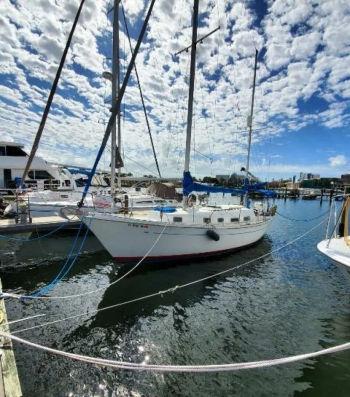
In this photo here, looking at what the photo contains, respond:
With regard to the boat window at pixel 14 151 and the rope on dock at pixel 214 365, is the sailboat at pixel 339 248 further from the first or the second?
the boat window at pixel 14 151

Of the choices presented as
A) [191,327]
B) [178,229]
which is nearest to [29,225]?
[178,229]

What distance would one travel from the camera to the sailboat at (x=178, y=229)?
12.9m

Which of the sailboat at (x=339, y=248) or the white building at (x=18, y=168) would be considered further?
the white building at (x=18, y=168)

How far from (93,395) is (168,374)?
1.61 meters

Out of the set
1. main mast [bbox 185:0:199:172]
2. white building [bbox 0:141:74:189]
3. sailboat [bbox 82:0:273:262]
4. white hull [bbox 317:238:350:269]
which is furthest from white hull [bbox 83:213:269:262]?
white building [bbox 0:141:74:189]

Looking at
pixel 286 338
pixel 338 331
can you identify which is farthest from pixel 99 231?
pixel 338 331

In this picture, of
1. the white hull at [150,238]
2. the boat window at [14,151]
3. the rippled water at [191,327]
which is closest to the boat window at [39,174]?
the boat window at [14,151]

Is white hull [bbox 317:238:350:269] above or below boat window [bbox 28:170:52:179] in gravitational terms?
below

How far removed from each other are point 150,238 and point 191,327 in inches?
209

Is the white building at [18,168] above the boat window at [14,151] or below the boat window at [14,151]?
below

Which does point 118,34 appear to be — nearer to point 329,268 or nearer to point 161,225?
point 161,225

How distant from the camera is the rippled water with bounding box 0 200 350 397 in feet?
20.3

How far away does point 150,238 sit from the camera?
1330 cm

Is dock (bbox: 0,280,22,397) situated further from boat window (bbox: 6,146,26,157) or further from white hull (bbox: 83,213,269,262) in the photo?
boat window (bbox: 6,146,26,157)
